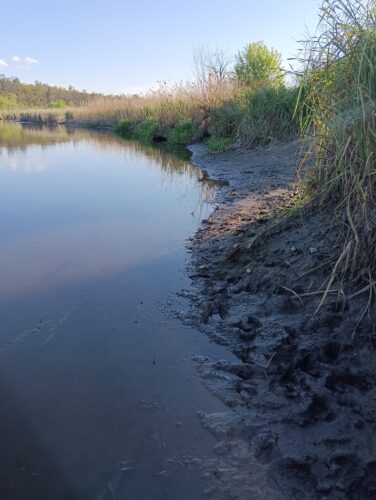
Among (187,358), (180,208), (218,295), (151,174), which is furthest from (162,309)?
(151,174)

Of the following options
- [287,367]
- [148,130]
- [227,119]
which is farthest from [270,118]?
[287,367]

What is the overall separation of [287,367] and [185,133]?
44.5 feet

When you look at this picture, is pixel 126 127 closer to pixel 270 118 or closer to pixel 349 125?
pixel 270 118

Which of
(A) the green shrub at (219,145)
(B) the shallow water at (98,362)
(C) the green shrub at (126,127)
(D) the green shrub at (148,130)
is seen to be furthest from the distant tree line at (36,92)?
(B) the shallow water at (98,362)

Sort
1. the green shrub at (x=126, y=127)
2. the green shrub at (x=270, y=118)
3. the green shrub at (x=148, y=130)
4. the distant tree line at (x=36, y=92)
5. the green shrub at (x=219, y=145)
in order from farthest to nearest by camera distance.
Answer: the distant tree line at (x=36, y=92)
the green shrub at (x=126, y=127)
the green shrub at (x=148, y=130)
the green shrub at (x=219, y=145)
the green shrub at (x=270, y=118)

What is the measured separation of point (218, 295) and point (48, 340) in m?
1.20

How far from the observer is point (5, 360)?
236 cm

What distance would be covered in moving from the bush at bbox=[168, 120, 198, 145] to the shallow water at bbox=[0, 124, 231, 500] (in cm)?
995

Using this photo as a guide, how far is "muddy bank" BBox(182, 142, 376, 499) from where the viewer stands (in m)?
1.56

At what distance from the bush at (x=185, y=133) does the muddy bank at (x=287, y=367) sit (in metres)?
11.5

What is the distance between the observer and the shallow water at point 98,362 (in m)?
1.64

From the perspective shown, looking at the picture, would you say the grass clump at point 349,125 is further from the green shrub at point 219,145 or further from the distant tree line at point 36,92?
the distant tree line at point 36,92

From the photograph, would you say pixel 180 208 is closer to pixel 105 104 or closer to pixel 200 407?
pixel 200 407

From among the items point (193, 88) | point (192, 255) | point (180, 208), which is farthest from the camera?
point (193, 88)
